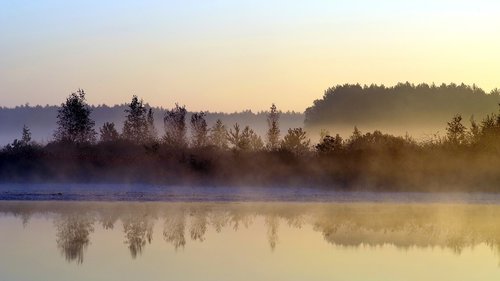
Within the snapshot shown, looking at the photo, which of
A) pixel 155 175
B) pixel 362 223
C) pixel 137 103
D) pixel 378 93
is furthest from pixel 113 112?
pixel 362 223

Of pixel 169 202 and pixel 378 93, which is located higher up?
pixel 378 93

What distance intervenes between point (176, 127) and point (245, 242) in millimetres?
27825

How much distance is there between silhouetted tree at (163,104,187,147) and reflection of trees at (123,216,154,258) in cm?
1775

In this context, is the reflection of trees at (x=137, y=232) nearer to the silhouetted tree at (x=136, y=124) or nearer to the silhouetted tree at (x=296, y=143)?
the silhouetted tree at (x=296, y=143)

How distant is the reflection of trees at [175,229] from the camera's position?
1713cm

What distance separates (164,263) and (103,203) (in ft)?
47.2

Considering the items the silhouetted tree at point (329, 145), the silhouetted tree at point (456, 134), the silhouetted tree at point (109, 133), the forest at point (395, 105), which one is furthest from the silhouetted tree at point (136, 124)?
the forest at point (395, 105)

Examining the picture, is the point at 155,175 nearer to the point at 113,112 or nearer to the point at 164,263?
the point at 164,263

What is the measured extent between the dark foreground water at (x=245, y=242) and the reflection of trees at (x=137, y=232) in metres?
0.02

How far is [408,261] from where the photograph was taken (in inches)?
585

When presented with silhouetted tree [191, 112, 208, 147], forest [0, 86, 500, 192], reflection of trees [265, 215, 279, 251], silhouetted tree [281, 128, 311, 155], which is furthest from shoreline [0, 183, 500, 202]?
silhouetted tree [191, 112, 208, 147]

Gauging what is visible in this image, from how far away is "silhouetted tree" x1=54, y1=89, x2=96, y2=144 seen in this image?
4072 cm

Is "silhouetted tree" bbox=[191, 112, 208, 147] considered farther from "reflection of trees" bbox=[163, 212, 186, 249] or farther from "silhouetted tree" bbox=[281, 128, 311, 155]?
A: "reflection of trees" bbox=[163, 212, 186, 249]

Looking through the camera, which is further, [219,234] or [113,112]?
[113,112]
